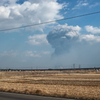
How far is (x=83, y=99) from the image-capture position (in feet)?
46.4

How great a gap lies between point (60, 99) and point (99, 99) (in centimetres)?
313

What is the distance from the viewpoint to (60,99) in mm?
14312

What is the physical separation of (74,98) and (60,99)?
1.33 m

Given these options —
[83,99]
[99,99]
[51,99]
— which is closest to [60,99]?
[51,99]

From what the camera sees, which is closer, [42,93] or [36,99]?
[36,99]

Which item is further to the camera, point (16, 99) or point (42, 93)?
point (42, 93)

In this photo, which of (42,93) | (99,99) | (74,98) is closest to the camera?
(99,99)

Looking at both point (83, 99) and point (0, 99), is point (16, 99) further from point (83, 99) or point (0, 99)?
point (83, 99)

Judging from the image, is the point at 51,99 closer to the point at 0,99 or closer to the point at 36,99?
Result: the point at 36,99

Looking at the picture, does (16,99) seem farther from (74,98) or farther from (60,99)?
(74,98)

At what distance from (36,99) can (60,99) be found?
1.99m

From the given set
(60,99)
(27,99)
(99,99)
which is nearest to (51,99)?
(60,99)

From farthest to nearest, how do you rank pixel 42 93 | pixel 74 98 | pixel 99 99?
1. pixel 42 93
2. pixel 74 98
3. pixel 99 99

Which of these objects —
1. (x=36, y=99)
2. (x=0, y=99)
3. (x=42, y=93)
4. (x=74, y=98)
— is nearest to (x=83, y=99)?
(x=74, y=98)
